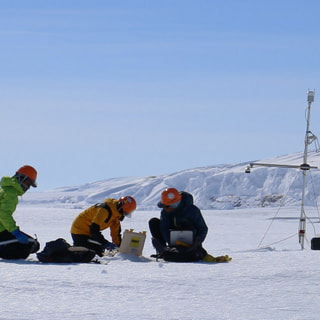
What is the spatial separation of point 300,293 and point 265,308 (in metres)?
0.61

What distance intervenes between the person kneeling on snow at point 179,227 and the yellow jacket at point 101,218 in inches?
16.7

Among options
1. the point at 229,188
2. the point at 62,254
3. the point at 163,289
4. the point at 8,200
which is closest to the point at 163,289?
the point at 163,289

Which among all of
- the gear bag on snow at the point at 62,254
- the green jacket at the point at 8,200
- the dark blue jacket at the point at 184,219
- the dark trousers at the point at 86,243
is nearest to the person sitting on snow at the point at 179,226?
the dark blue jacket at the point at 184,219

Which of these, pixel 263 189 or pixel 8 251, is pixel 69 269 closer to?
pixel 8 251

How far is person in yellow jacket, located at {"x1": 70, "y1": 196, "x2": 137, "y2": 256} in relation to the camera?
719 cm

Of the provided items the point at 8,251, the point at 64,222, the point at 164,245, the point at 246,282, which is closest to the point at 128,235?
the point at 164,245

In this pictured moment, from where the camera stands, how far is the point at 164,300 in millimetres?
4570

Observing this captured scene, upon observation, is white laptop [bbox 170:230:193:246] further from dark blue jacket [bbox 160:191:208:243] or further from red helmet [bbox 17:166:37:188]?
red helmet [bbox 17:166:37:188]

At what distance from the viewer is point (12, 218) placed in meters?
6.51

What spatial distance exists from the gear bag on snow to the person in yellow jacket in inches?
24.9

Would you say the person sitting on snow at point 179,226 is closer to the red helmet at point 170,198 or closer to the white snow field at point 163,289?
the red helmet at point 170,198

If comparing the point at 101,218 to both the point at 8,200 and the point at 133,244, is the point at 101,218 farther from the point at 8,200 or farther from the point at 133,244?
the point at 8,200

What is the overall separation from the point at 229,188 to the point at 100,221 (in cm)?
5317

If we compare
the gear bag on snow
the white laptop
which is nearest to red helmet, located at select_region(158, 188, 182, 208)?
the white laptop
